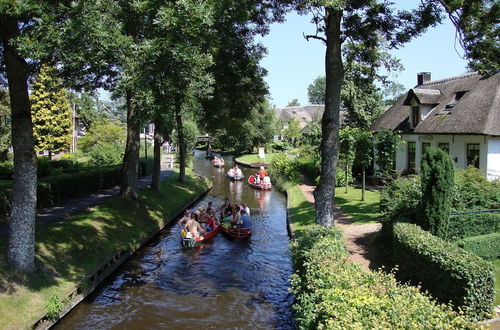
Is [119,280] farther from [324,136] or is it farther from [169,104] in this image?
[324,136]

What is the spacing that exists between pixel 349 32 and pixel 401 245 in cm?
789

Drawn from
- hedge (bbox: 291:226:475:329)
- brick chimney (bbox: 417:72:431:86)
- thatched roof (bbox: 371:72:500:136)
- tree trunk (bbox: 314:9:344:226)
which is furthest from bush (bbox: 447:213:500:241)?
brick chimney (bbox: 417:72:431:86)

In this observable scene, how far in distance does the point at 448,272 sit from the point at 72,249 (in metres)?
11.9

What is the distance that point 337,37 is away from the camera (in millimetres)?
13836

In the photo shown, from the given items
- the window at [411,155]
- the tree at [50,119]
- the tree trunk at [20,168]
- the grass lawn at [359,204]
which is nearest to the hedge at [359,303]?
the tree trunk at [20,168]

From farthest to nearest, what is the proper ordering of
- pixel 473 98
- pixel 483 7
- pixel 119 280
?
pixel 473 98 < pixel 119 280 < pixel 483 7

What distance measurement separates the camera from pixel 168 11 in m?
10.7

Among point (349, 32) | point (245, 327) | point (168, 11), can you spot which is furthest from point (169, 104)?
point (349, 32)

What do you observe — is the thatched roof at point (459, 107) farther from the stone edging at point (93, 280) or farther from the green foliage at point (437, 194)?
the stone edging at point (93, 280)

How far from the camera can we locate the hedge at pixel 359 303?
6113mm

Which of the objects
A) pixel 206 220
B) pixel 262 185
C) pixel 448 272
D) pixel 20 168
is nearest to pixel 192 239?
pixel 206 220

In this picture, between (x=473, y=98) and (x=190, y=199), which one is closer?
(x=473, y=98)

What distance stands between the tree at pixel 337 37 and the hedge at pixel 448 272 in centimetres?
333

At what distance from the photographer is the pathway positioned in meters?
14.4
